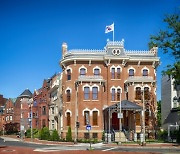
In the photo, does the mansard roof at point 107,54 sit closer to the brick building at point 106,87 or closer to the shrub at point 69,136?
the brick building at point 106,87

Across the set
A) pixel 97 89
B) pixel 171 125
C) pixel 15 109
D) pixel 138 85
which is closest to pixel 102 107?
pixel 97 89

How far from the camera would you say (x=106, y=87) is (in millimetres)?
52594

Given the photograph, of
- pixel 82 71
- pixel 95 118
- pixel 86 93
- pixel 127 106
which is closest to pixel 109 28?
pixel 82 71

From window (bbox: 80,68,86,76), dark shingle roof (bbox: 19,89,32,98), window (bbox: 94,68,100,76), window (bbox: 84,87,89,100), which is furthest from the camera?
dark shingle roof (bbox: 19,89,32,98)

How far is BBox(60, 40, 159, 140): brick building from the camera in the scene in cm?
5066

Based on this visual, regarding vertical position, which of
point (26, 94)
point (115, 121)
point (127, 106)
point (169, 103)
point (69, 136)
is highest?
point (26, 94)

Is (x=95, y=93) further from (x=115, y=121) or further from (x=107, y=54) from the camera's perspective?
(x=107, y=54)

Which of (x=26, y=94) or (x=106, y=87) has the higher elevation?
(x=26, y=94)

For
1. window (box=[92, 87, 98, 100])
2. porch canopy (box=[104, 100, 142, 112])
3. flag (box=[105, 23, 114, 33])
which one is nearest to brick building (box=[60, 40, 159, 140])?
window (box=[92, 87, 98, 100])

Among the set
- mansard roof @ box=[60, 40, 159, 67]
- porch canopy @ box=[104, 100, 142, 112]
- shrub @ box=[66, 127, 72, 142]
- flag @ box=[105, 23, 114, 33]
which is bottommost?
shrub @ box=[66, 127, 72, 142]

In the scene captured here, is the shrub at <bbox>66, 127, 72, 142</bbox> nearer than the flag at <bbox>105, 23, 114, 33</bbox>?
Yes

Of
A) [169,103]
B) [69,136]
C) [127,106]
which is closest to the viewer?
[127,106]

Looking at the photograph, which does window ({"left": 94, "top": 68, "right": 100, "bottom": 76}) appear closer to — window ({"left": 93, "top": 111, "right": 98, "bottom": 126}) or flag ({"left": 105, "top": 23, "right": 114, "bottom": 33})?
window ({"left": 93, "top": 111, "right": 98, "bottom": 126})

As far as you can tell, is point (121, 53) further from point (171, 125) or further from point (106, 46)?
point (171, 125)
